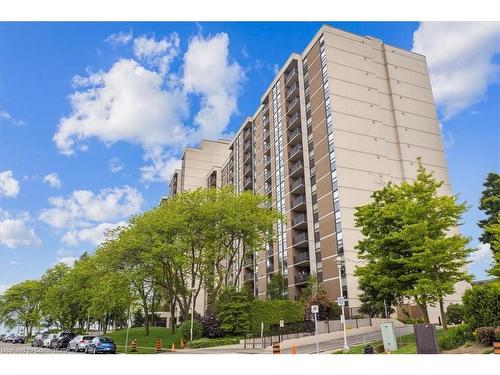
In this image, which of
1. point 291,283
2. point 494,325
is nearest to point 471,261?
point 494,325

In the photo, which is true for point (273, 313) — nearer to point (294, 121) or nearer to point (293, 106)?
point (294, 121)

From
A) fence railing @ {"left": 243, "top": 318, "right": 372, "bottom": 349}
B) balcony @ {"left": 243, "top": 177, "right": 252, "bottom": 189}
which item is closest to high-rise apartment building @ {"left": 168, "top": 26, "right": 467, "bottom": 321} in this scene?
fence railing @ {"left": 243, "top": 318, "right": 372, "bottom": 349}

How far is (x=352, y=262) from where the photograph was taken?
45500 millimetres

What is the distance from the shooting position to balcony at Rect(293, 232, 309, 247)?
54.3 m

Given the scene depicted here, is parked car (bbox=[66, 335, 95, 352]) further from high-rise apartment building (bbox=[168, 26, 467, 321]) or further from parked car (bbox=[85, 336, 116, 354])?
high-rise apartment building (bbox=[168, 26, 467, 321])

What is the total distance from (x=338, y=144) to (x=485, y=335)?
33958 mm

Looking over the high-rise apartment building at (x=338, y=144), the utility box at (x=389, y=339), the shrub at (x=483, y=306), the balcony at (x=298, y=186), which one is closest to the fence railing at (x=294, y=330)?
the high-rise apartment building at (x=338, y=144)

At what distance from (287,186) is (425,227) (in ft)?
120

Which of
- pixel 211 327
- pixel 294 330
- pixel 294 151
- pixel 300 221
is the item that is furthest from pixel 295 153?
pixel 211 327

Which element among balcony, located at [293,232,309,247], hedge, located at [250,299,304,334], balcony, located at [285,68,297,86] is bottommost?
hedge, located at [250,299,304,334]

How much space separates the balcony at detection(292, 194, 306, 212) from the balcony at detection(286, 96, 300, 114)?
509 inches

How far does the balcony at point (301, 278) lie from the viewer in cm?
5303

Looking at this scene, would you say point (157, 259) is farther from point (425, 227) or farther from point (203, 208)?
point (425, 227)

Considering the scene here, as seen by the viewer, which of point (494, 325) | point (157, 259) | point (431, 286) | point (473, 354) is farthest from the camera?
point (157, 259)
